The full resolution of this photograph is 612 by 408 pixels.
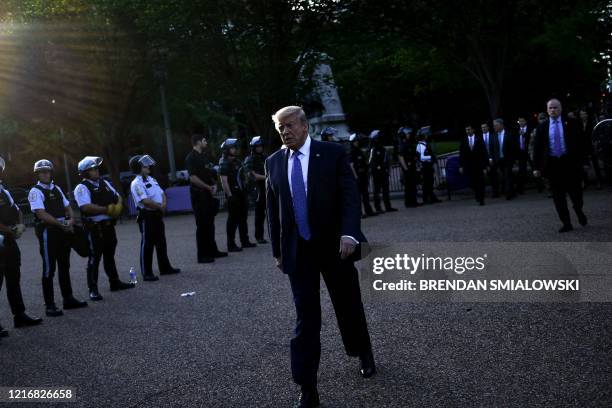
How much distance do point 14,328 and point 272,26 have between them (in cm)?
2023

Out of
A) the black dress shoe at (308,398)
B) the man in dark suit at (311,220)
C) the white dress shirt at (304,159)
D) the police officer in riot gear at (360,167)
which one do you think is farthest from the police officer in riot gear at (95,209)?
the police officer in riot gear at (360,167)

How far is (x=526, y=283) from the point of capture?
7.89 meters

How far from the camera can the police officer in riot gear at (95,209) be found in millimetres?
10312

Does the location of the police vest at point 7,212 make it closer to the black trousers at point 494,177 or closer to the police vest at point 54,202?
the police vest at point 54,202

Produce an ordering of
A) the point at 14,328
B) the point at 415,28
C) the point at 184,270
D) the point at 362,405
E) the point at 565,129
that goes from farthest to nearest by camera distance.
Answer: the point at 415,28, the point at 184,270, the point at 565,129, the point at 14,328, the point at 362,405

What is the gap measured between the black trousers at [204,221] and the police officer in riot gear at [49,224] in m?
3.71

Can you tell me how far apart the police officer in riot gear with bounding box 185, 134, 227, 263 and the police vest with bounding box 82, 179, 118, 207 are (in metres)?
2.64

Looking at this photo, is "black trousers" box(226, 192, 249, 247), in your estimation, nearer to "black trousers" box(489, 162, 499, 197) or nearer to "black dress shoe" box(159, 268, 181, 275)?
"black dress shoe" box(159, 268, 181, 275)

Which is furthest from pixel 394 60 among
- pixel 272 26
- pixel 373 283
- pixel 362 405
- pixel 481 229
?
pixel 362 405

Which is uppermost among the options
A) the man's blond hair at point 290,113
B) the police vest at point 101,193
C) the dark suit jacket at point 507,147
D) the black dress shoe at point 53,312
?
the man's blond hair at point 290,113

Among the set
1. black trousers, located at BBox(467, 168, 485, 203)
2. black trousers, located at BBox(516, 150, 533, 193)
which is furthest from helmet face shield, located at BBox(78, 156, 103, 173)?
black trousers, located at BBox(516, 150, 533, 193)

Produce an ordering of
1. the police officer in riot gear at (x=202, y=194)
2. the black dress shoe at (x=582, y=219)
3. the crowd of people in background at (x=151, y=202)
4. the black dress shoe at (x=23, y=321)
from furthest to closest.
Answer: the police officer in riot gear at (x=202, y=194), the black dress shoe at (x=582, y=219), the crowd of people in background at (x=151, y=202), the black dress shoe at (x=23, y=321)

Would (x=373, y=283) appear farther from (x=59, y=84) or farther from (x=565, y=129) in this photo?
(x=59, y=84)

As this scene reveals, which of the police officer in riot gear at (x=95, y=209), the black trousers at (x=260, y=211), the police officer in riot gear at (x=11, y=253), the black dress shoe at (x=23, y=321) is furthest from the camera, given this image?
the black trousers at (x=260, y=211)
